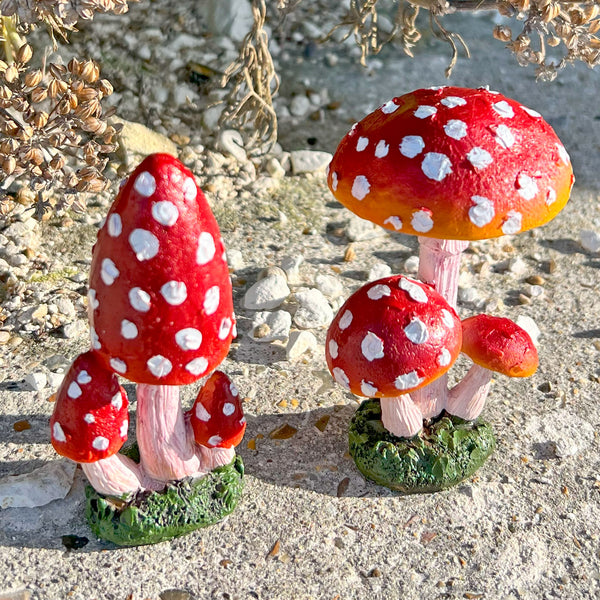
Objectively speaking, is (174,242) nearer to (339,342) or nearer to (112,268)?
(112,268)

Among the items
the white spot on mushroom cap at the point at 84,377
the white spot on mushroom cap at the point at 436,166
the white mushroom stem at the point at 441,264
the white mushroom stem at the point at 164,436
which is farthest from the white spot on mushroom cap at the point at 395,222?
the white spot on mushroom cap at the point at 84,377

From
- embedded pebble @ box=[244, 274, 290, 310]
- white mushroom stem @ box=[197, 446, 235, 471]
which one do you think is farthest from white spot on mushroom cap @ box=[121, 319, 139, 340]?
embedded pebble @ box=[244, 274, 290, 310]

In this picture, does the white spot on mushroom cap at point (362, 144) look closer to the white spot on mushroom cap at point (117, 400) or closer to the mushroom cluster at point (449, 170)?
the mushroom cluster at point (449, 170)

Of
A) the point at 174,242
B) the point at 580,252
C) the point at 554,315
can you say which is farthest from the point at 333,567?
the point at 580,252

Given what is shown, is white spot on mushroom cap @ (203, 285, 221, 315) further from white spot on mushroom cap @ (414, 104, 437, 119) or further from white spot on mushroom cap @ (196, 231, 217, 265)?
white spot on mushroom cap @ (414, 104, 437, 119)

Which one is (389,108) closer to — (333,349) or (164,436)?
Result: (333,349)

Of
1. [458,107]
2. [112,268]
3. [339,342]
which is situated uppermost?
[458,107]

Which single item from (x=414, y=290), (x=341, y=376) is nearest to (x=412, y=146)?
(x=414, y=290)
